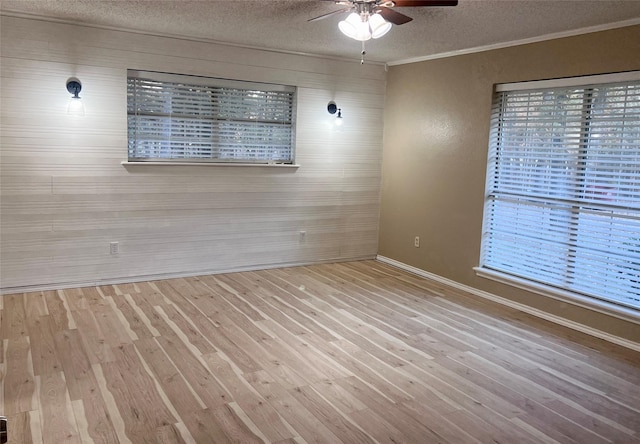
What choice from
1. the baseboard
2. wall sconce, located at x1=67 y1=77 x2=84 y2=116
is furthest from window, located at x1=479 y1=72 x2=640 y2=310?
wall sconce, located at x1=67 y1=77 x2=84 y2=116

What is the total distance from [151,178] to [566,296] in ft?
12.4

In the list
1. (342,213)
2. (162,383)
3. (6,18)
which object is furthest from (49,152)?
(342,213)

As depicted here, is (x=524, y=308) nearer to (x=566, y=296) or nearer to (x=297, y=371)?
(x=566, y=296)

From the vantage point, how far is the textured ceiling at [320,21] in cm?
363

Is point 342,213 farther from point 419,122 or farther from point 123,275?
point 123,275

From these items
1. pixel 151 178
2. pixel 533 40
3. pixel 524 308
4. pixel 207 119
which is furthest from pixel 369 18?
pixel 524 308

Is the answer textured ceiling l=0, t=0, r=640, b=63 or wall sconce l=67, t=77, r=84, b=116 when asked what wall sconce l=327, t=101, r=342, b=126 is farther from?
wall sconce l=67, t=77, r=84, b=116

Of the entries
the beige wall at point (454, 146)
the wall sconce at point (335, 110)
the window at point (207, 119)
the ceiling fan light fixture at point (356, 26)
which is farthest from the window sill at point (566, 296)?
the ceiling fan light fixture at point (356, 26)

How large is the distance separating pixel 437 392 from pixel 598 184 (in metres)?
2.20

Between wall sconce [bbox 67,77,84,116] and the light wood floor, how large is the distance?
158cm

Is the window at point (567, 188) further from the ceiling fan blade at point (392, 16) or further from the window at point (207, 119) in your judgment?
the window at point (207, 119)

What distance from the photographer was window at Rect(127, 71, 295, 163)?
16.4 ft

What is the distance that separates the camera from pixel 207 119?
529cm

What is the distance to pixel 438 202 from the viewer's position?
5.49m
